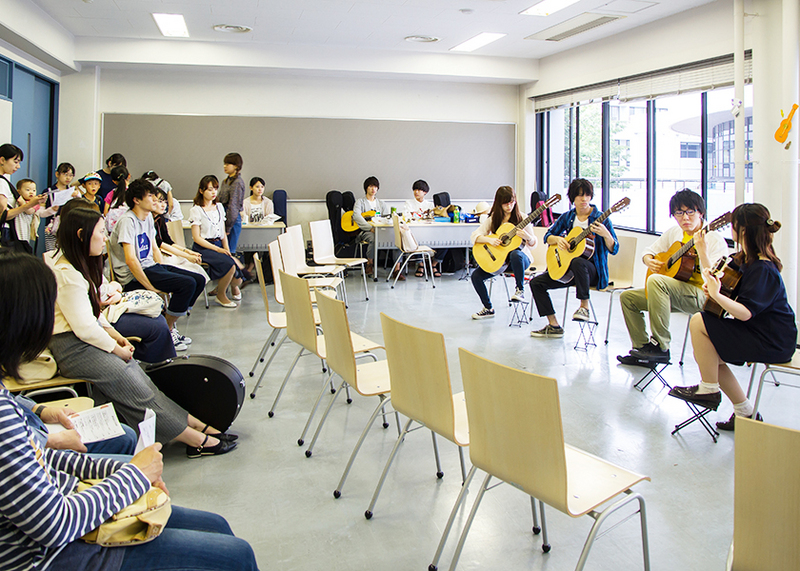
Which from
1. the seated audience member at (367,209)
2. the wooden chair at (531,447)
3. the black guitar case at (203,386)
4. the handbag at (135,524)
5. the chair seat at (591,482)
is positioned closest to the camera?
the handbag at (135,524)

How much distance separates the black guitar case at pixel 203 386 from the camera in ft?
9.80

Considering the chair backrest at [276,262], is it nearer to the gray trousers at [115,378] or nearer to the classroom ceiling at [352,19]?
the gray trousers at [115,378]

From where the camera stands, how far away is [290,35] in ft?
27.3

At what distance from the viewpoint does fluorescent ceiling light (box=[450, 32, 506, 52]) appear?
8234 millimetres

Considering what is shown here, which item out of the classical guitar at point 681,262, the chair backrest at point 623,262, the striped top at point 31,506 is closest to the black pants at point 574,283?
the chair backrest at point 623,262

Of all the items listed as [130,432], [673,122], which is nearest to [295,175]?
[673,122]

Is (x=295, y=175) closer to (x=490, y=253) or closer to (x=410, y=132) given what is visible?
(x=410, y=132)

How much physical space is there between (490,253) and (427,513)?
3.75 meters

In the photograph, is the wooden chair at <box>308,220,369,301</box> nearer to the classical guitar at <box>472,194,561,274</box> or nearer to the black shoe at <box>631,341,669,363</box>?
the classical guitar at <box>472,194,561,274</box>

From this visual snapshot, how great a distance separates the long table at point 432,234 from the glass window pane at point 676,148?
2.32 m

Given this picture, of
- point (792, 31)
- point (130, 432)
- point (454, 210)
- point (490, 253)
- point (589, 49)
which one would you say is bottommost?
point (130, 432)

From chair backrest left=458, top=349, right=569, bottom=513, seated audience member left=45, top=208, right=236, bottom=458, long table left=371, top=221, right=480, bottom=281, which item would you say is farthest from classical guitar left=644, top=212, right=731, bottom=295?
long table left=371, top=221, right=480, bottom=281

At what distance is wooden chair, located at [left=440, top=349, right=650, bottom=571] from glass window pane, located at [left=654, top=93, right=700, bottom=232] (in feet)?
19.4

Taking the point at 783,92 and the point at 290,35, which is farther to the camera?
the point at 290,35
